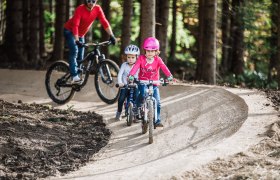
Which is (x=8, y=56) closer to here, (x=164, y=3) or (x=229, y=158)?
(x=164, y=3)

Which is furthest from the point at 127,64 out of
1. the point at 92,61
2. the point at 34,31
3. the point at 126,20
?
the point at 34,31

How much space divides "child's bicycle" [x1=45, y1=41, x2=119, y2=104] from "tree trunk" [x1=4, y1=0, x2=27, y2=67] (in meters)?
8.04

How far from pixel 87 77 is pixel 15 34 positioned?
10119mm

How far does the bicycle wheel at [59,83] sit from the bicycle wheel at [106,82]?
79cm

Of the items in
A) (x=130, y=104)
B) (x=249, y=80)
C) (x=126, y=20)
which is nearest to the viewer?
(x=130, y=104)

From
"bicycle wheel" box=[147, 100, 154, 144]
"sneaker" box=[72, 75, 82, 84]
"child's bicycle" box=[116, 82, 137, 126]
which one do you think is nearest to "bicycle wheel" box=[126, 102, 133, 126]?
"child's bicycle" box=[116, 82, 137, 126]

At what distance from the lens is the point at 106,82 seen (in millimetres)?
11797

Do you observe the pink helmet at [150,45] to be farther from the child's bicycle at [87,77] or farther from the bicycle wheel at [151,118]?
the child's bicycle at [87,77]

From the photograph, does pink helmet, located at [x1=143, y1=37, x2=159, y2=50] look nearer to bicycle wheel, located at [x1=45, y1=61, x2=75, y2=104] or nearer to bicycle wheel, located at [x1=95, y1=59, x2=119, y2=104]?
bicycle wheel, located at [x1=95, y1=59, x2=119, y2=104]

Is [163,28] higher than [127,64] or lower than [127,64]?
higher

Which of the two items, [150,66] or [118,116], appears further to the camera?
[118,116]

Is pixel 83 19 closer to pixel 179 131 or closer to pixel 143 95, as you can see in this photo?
pixel 143 95

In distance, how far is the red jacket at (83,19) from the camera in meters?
12.1

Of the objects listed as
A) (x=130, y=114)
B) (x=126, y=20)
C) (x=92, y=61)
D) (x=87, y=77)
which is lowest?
(x=130, y=114)
